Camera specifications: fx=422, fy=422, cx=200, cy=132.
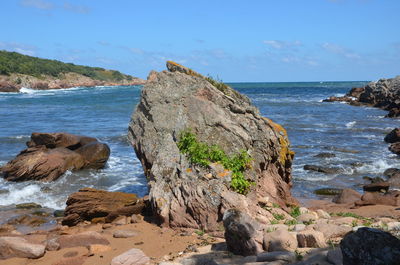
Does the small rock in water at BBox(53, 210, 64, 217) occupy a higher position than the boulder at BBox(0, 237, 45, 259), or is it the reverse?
the boulder at BBox(0, 237, 45, 259)

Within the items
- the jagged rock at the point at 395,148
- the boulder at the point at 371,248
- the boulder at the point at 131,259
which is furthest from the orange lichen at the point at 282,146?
the jagged rock at the point at 395,148

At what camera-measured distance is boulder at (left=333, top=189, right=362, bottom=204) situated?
513 inches

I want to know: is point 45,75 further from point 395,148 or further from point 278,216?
point 278,216

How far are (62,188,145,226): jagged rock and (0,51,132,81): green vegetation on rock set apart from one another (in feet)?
330

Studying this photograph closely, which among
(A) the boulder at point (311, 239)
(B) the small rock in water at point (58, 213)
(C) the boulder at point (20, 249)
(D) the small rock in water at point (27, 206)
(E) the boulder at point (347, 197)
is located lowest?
(D) the small rock in water at point (27, 206)

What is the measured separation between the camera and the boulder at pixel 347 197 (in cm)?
1302

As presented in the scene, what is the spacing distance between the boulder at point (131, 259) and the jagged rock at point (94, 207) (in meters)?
3.34

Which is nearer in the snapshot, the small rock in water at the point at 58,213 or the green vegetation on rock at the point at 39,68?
the small rock in water at the point at 58,213

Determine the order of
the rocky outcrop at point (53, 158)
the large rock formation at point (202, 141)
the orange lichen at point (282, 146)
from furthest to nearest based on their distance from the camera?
1. the rocky outcrop at point (53, 158)
2. the orange lichen at point (282, 146)
3. the large rock formation at point (202, 141)

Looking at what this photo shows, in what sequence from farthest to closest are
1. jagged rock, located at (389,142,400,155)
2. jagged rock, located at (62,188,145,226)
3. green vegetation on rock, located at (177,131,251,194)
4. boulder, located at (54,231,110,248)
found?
jagged rock, located at (389,142,400,155) → jagged rock, located at (62,188,145,226) → green vegetation on rock, located at (177,131,251,194) → boulder, located at (54,231,110,248)

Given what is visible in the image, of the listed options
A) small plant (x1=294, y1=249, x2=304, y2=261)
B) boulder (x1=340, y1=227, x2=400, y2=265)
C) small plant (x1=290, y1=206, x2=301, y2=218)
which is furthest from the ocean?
boulder (x1=340, y1=227, x2=400, y2=265)

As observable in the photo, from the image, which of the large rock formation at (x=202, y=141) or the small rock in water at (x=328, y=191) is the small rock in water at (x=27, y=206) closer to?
the large rock formation at (x=202, y=141)

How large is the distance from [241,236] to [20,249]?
14.7 ft

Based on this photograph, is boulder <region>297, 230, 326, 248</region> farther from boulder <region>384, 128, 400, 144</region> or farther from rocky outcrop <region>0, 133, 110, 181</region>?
boulder <region>384, 128, 400, 144</region>
